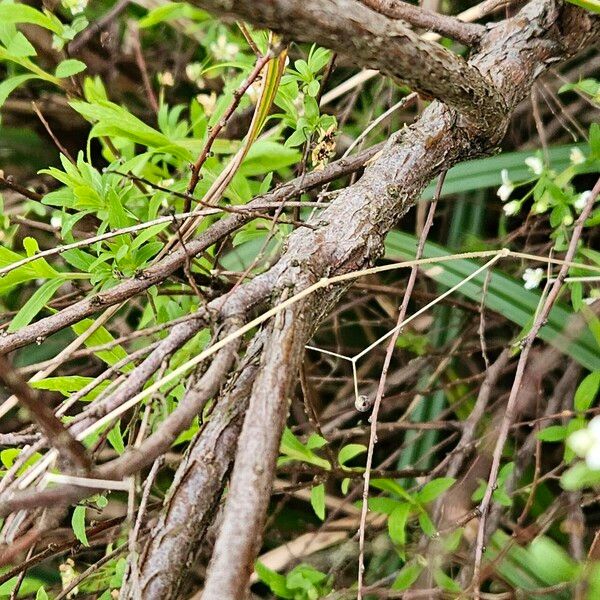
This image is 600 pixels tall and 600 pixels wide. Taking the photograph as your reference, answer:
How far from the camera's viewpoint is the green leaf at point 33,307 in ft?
2.31

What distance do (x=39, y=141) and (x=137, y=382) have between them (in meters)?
1.08

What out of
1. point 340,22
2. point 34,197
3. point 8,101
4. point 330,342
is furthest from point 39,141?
point 340,22

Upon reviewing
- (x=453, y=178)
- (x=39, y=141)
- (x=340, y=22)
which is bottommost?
(x=39, y=141)

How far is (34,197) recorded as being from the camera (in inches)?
35.6

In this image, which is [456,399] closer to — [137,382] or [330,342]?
[330,342]

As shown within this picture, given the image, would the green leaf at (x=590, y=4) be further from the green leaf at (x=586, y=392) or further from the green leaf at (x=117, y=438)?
the green leaf at (x=117, y=438)

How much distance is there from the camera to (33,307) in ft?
2.35

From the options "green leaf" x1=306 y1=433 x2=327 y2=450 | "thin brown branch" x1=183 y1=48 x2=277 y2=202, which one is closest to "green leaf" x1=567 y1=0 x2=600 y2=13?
"thin brown branch" x1=183 y1=48 x2=277 y2=202

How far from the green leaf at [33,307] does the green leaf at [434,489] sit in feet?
1.58

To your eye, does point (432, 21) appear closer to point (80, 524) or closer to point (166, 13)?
point (166, 13)

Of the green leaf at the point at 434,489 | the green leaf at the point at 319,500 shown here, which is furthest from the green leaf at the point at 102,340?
the green leaf at the point at 434,489

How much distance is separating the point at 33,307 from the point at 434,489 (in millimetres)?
498

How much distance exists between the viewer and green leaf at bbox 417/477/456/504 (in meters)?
0.82

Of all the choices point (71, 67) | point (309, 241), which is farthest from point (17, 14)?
point (309, 241)
